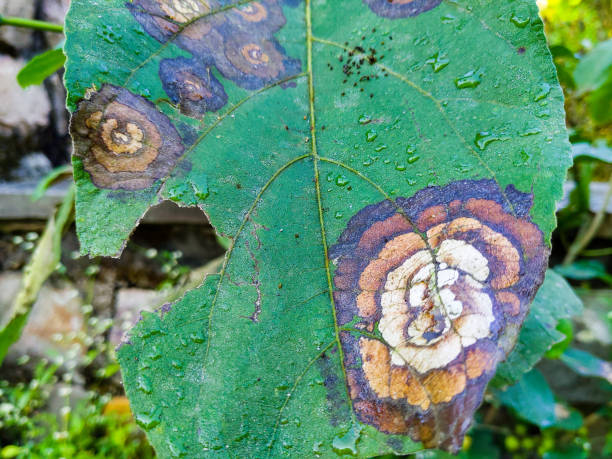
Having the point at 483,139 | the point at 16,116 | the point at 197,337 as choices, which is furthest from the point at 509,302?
the point at 16,116

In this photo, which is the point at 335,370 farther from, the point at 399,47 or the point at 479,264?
the point at 399,47

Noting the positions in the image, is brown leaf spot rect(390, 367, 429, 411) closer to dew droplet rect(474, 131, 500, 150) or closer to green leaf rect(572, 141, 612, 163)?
dew droplet rect(474, 131, 500, 150)

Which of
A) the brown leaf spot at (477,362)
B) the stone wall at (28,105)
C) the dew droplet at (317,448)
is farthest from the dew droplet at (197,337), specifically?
the stone wall at (28,105)

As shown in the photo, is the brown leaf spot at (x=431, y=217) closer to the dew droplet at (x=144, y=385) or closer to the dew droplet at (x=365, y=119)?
the dew droplet at (x=365, y=119)

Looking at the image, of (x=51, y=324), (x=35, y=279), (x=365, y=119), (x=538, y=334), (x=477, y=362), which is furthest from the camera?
(x=51, y=324)

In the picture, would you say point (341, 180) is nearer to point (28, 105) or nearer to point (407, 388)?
point (407, 388)

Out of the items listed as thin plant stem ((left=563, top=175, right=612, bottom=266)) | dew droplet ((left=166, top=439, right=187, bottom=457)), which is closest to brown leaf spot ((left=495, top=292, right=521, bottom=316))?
dew droplet ((left=166, top=439, right=187, bottom=457))

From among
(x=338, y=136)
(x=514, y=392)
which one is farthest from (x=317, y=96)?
(x=514, y=392)
